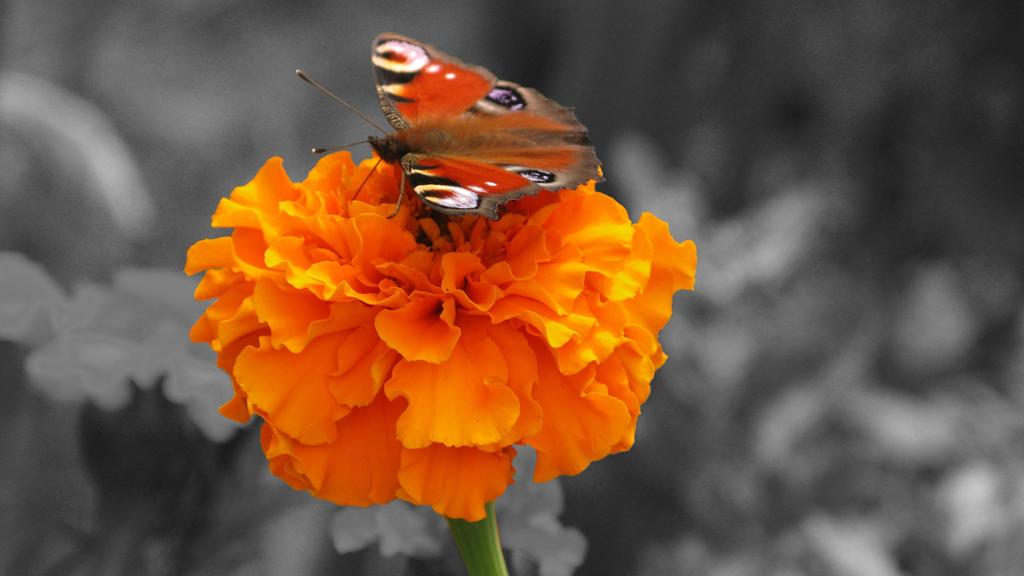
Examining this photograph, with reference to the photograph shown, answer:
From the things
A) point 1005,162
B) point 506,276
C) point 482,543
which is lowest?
point 1005,162

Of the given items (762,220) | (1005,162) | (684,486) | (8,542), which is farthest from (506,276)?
(1005,162)

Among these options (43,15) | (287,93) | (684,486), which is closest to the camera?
(684,486)

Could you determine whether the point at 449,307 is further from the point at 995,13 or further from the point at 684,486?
the point at 995,13

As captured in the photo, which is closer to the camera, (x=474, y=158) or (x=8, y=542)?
(x=474, y=158)

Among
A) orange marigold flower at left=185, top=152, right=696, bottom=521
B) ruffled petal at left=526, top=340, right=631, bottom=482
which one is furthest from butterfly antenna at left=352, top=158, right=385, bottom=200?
ruffled petal at left=526, top=340, right=631, bottom=482

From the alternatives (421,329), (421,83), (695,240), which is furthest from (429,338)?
(695,240)
